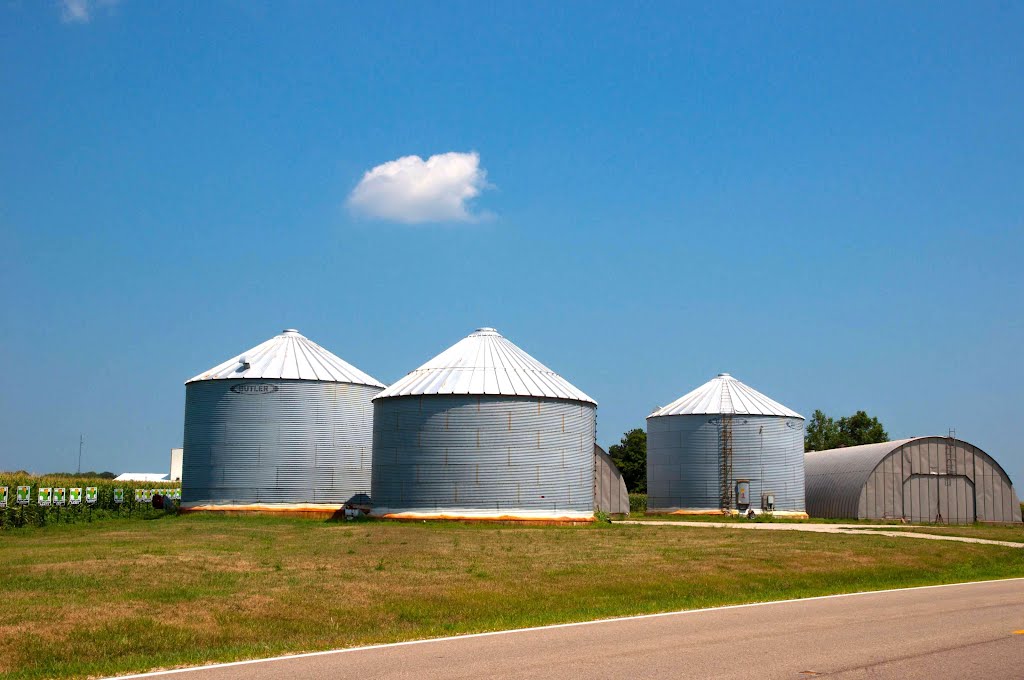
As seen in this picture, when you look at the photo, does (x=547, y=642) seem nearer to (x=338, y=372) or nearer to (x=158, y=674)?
(x=158, y=674)

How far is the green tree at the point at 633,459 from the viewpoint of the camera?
12150cm

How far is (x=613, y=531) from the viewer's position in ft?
152

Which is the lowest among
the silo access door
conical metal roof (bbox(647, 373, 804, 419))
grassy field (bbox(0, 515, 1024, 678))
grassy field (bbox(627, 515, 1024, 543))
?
grassy field (bbox(0, 515, 1024, 678))

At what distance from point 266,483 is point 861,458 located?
39.7 meters

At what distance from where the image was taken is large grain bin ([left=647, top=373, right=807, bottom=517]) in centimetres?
6512

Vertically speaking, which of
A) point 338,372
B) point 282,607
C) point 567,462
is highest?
point 338,372

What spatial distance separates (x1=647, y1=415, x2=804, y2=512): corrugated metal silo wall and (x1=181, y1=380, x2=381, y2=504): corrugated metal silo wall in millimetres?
21497

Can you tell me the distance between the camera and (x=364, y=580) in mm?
26281

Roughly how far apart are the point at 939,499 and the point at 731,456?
1472cm

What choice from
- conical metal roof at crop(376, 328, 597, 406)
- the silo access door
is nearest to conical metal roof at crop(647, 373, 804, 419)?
the silo access door

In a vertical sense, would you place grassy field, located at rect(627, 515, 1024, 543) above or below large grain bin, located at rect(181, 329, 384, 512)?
below

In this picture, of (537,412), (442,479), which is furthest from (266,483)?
(537,412)

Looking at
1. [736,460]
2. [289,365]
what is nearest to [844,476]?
[736,460]

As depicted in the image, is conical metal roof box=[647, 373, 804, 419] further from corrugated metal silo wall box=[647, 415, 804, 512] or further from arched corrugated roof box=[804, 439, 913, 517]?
arched corrugated roof box=[804, 439, 913, 517]
